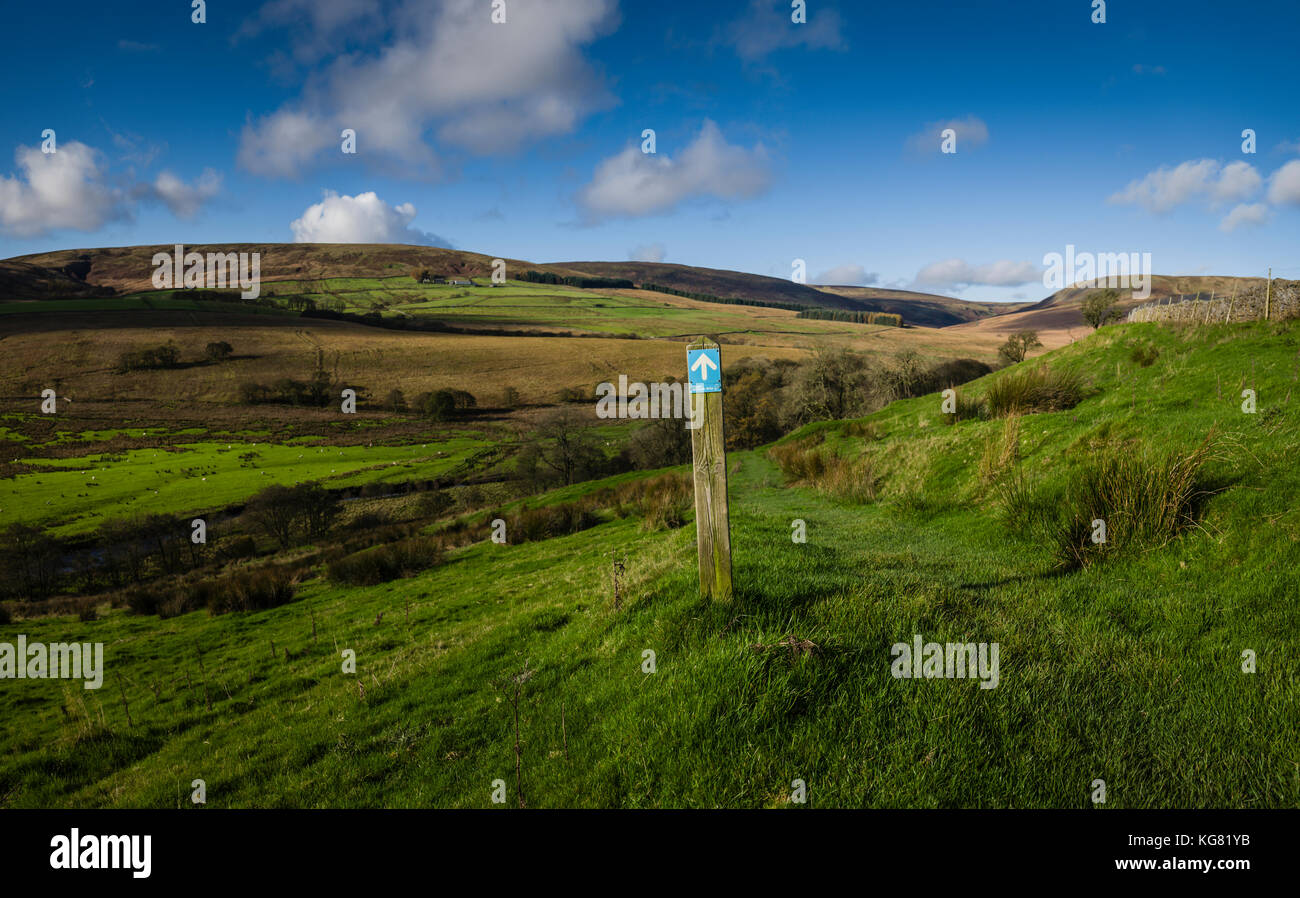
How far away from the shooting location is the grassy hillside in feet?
12.6

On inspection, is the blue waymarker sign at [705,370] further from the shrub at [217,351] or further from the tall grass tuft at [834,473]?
the shrub at [217,351]

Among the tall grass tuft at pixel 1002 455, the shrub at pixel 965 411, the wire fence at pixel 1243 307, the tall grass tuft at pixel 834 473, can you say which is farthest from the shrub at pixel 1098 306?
the tall grass tuft at pixel 1002 455

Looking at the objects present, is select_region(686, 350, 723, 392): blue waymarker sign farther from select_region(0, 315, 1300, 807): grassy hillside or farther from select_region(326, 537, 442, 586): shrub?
select_region(326, 537, 442, 586): shrub

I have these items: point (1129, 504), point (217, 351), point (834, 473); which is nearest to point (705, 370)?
point (1129, 504)

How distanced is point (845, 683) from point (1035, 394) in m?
17.4

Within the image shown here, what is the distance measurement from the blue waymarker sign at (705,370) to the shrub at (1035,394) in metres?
14.8

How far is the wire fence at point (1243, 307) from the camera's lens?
60.8ft

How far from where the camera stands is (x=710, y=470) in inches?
228

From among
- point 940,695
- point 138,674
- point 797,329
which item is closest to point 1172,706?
point 940,695

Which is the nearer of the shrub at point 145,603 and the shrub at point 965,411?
the shrub at point 965,411

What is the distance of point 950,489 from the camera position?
1420 centimetres

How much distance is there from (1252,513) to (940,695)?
6451 mm

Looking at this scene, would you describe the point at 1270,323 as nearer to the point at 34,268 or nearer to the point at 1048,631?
the point at 1048,631

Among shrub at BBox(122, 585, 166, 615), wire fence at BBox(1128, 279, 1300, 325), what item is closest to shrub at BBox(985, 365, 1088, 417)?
wire fence at BBox(1128, 279, 1300, 325)
